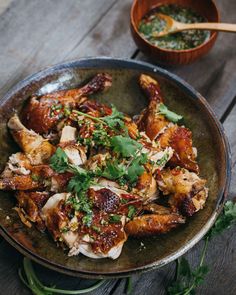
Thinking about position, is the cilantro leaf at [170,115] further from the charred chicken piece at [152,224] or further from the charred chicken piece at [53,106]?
the charred chicken piece at [152,224]

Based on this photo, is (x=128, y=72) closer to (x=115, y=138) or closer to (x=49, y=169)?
(x=115, y=138)

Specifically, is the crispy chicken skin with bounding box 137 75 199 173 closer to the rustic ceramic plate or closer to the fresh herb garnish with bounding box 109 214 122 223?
the rustic ceramic plate

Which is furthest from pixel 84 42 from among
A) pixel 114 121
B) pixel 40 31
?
pixel 114 121

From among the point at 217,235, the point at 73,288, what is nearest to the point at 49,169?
the point at 73,288

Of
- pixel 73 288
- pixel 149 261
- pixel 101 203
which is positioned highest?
pixel 101 203

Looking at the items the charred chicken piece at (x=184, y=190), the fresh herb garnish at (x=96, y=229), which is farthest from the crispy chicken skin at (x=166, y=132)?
the fresh herb garnish at (x=96, y=229)

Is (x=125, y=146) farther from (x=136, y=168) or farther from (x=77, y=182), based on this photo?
(x=77, y=182)
